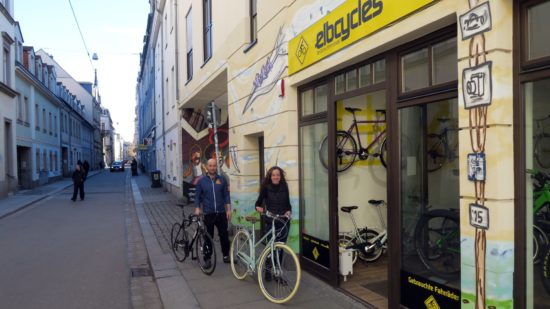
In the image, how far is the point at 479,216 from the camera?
3.11 m

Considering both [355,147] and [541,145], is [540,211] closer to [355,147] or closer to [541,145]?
[541,145]

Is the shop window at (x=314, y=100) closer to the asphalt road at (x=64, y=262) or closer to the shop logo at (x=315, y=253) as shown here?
the shop logo at (x=315, y=253)

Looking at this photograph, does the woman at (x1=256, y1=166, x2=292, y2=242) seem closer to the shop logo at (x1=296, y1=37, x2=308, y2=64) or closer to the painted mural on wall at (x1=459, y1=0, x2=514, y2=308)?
the shop logo at (x1=296, y1=37, x2=308, y2=64)

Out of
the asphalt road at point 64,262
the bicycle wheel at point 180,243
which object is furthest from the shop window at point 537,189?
the bicycle wheel at point 180,243

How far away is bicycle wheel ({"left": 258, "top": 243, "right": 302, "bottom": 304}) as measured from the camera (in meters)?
4.80

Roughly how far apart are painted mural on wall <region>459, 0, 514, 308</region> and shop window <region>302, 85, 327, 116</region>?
2691mm

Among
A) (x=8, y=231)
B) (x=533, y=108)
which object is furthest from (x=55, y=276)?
(x=533, y=108)

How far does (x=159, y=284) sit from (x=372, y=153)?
3.62 metres

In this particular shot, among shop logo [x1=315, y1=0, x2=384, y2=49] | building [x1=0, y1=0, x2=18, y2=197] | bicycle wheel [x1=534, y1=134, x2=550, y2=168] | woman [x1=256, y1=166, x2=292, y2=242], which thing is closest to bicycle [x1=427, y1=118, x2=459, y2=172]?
bicycle wheel [x1=534, y1=134, x2=550, y2=168]

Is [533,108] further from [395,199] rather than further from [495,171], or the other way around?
[395,199]

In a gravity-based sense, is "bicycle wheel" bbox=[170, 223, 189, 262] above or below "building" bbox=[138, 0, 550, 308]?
below

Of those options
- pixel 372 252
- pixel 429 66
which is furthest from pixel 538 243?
pixel 372 252

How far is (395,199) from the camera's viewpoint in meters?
4.30

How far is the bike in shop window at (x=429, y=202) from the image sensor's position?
12.5 feet
